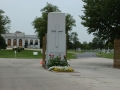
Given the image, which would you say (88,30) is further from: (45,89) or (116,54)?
(45,89)

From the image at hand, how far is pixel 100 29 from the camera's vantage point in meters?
31.0

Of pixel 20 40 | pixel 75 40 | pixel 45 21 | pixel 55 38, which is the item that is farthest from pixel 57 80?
pixel 75 40

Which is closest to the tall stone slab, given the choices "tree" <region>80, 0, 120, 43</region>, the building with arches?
"tree" <region>80, 0, 120, 43</region>

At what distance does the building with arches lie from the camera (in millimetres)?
143125

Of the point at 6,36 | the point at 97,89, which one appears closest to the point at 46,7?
the point at 6,36

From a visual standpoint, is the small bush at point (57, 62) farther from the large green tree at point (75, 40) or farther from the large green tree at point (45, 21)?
the large green tree at point (75, 40)

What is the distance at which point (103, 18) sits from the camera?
95.8 feet

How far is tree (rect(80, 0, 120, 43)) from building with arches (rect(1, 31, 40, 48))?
109542mm

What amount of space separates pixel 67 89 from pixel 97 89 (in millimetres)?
1283

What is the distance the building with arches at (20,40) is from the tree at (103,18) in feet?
359

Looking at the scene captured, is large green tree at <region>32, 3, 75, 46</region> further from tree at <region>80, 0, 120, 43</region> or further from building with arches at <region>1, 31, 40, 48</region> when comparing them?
tree at <region>80, 0, 120, 43</region>

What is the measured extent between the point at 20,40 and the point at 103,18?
396 ft

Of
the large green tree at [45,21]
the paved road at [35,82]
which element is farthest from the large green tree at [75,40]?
the paved road at [35,82]

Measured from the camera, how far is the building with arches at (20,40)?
143125 mm
